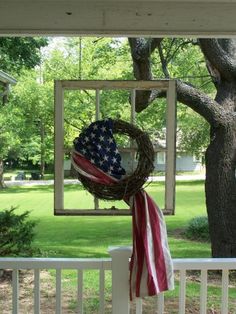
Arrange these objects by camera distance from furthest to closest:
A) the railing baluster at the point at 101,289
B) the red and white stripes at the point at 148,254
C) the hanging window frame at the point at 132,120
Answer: the hanging window frame at the point at 132,120, the railing baluster at the point at 101,289, the red and white stripes at the point at 148,254

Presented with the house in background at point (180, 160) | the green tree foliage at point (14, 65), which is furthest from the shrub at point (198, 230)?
the green tree foliage at point (14, 65)

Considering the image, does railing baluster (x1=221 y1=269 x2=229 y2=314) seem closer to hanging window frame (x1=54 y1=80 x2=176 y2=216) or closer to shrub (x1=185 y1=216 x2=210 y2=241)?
hanging window frame (x1=54 y1=80 x2=176 y2=216)

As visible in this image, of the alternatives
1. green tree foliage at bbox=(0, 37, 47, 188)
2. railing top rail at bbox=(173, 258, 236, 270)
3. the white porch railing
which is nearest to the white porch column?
the white porch railing

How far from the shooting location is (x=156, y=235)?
2.23m

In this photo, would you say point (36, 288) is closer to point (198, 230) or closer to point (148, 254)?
point (148, 254)

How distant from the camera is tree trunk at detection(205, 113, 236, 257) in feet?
18.0

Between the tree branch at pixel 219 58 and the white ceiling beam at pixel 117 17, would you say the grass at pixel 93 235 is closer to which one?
the white ceiling beam at pixel 117 17

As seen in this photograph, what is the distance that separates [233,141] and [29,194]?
1123 centimetres

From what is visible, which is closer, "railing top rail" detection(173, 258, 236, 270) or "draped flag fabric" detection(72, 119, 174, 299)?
"draped flag fabric" detection(72, 119, 174, 299)

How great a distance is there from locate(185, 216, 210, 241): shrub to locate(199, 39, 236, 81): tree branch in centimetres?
386

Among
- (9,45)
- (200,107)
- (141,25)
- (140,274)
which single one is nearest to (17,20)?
(141,25)

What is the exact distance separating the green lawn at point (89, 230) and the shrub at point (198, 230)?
0.25 metres

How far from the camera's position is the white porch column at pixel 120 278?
2.30 meters

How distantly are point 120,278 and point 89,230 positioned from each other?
25.0ft
